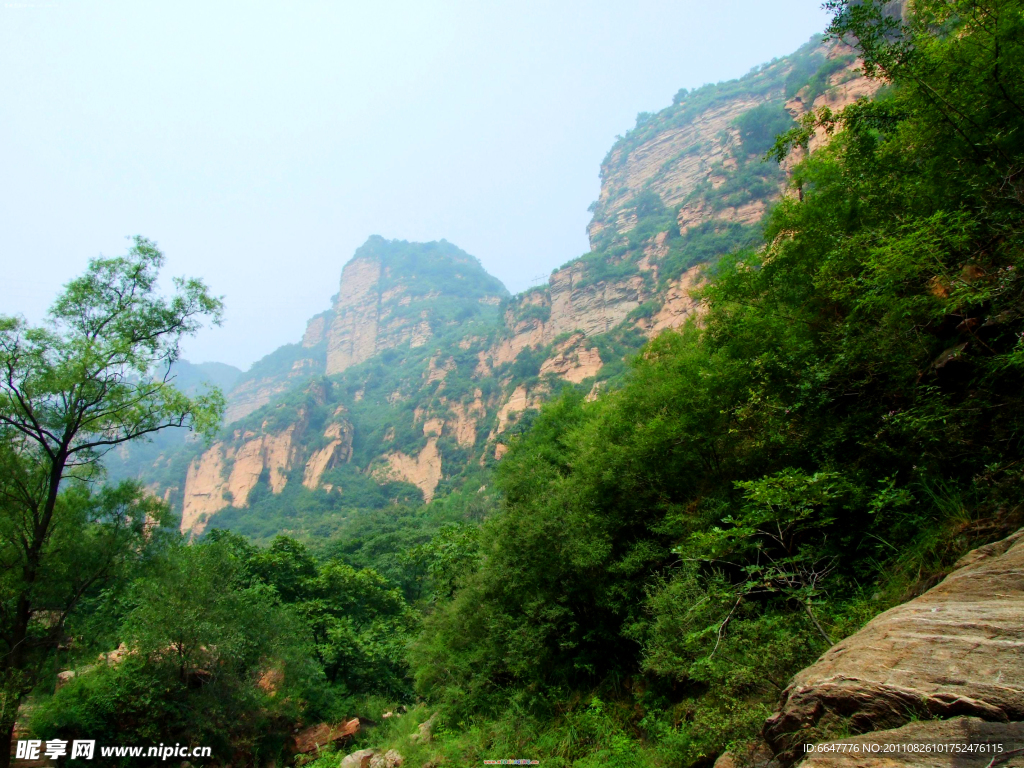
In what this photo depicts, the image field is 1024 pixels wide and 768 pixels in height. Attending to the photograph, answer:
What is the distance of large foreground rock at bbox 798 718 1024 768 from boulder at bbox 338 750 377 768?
1135cm

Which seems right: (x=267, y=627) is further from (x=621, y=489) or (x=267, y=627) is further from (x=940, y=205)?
(x=940, y=205)

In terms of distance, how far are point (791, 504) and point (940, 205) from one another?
4374mm

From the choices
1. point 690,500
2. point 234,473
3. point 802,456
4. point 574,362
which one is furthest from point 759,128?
point 234,473

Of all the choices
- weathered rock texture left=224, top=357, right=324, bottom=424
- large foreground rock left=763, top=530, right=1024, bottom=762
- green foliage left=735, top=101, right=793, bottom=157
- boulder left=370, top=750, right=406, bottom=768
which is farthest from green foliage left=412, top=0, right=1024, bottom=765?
weathered rock texture left=224, top=357, right=324, bottom=424

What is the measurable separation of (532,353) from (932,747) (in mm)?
69494

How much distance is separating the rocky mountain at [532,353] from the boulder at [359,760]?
2929 cm

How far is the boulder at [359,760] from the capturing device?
11093mm

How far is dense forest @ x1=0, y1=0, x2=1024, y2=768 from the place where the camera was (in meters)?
5.04

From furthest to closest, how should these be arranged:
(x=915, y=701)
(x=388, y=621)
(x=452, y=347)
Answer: (x=452, y=347) < (x=388, y=621) < (x=915, y=701)

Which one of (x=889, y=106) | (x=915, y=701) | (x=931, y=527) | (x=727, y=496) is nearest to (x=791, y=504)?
(x=931, y=527)

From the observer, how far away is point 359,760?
11.3 m

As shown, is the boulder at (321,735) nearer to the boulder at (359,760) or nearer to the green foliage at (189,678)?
the green foliage at (189,678)

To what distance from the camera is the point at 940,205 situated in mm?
6168

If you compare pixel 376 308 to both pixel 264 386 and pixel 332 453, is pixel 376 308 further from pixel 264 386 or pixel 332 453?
pixel 332 453
